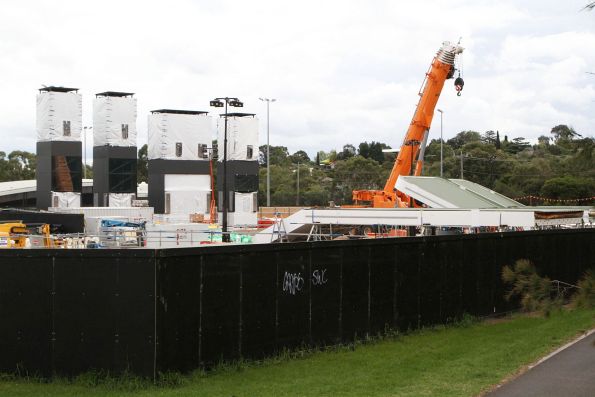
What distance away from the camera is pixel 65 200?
61250 mm

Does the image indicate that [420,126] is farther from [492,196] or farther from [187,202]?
[187,202]

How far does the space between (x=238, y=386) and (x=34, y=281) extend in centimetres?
367

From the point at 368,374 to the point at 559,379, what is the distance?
2.96 metres

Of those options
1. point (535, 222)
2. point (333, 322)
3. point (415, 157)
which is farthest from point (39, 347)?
point (415, 157)

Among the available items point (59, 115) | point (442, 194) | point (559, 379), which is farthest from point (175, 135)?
point (559, 379)

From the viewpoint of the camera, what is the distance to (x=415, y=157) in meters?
40.8

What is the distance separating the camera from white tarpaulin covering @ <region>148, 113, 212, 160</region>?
6506 cm

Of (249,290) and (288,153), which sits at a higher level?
(288,153)

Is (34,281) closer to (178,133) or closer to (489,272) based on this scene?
(489,272)

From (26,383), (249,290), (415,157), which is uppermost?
(415,157)

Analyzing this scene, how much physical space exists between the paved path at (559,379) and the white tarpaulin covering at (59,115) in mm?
51550

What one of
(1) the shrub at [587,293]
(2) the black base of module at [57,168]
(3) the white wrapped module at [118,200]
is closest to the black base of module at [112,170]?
(3) the white wrapped module at [118,200]

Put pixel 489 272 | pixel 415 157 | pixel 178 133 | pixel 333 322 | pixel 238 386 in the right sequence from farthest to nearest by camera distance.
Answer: pixel 178 133
pixel 415 157
pixel 489 272
pixel 333 322
pixel 238 386

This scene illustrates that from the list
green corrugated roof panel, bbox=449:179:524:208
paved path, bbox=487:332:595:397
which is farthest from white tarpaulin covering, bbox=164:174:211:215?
paved path, bbox=487:332:595:397
